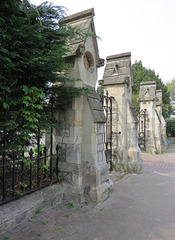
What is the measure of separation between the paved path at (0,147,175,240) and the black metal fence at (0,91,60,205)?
1.75 feet

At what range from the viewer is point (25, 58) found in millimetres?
2592

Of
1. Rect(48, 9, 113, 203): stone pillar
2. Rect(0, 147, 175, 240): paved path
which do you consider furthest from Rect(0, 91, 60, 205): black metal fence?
Rect(0, 147, 175, 240): paved path

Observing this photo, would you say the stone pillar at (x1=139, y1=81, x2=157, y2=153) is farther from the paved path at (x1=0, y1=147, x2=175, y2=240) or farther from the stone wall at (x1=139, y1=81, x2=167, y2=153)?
the paved path at (x1=0, y1=147, x2=175, y2=240)

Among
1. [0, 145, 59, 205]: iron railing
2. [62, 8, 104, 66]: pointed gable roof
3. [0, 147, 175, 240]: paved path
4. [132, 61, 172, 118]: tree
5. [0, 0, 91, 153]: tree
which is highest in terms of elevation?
[132, 61, 172, 118]: tree

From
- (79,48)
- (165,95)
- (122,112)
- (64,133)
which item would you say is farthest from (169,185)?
(165,95)

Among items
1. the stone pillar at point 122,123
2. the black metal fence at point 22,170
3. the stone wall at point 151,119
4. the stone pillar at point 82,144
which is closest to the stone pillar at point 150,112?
the stone wall at point 151,119

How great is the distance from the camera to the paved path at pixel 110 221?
2.74m

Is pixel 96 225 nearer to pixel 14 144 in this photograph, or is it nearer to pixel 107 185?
pixel 107 185

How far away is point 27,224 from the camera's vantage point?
2.93 m

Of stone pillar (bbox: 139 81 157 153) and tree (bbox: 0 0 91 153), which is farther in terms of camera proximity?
stone pillar (bbox: 139 81 157 153)

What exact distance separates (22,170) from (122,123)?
4477mm

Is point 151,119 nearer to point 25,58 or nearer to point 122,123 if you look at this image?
point 122,123

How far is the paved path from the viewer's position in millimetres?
2745

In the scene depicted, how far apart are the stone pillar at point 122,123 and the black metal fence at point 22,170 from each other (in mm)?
3194
